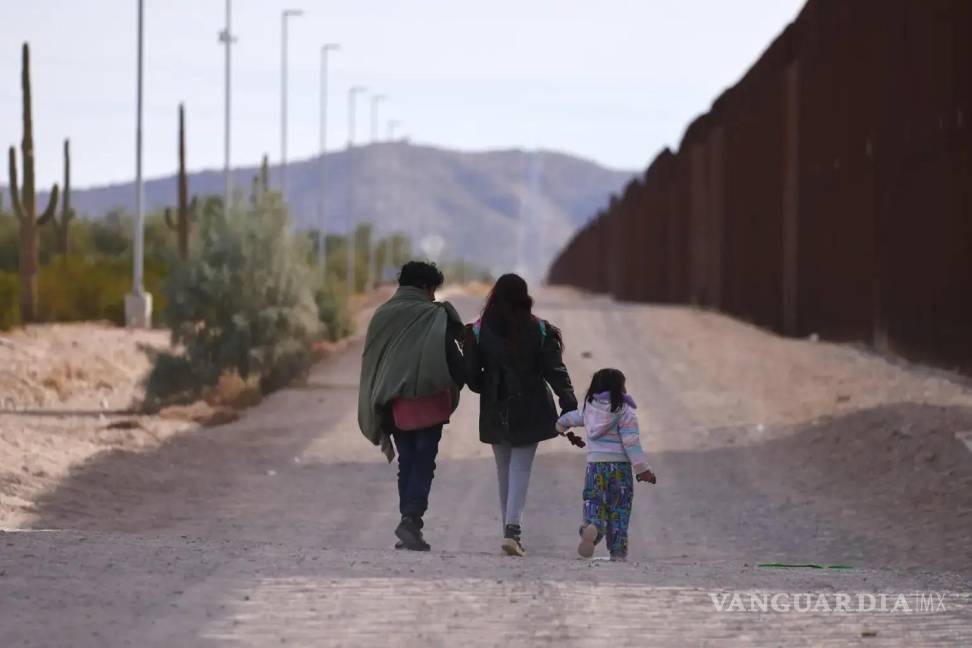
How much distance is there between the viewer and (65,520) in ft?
53.9

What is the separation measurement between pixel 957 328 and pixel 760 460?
9.91ft

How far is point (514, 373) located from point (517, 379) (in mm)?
42

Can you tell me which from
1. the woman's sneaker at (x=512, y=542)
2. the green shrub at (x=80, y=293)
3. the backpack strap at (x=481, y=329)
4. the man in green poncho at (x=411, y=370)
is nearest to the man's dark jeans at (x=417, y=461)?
the man in green poncho at (x=411, y=370)

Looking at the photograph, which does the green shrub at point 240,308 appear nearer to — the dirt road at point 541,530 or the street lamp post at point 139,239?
the dirt road at point 541,530

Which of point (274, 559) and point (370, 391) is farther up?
point (370, 391)

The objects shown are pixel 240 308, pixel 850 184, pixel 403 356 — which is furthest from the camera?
pixel 240 308

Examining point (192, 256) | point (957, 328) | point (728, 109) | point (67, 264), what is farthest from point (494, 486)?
point (67, 264)

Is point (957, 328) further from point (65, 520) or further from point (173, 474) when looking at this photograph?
point (65, 520)

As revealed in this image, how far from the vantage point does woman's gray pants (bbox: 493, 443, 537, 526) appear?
12.4 m

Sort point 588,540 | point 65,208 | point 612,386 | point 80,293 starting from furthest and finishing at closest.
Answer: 1. point 65,208
2. point 80,293
3. point 588,540
4. point 612,386

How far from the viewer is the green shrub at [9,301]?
4581cm

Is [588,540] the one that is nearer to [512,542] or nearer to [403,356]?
[512,542]

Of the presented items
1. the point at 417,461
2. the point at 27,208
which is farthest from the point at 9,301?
the point at 417,461

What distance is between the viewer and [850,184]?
3052cm
